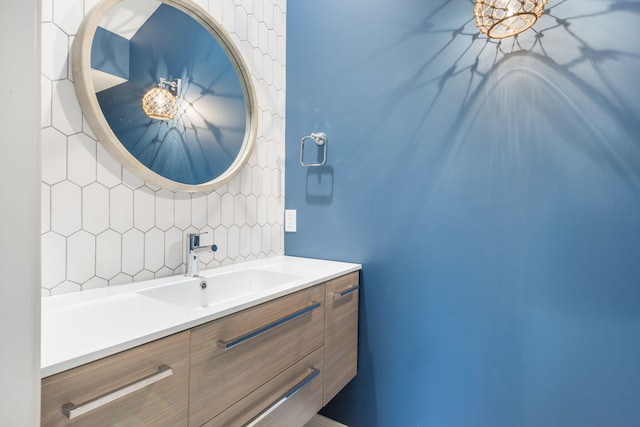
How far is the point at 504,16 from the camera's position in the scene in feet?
3.84

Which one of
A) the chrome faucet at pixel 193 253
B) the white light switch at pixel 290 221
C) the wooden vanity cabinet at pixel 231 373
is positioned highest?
the white light switch at pixel 290 221

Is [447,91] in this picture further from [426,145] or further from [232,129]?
[232,129]

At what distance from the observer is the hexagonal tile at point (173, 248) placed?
4.02 ft

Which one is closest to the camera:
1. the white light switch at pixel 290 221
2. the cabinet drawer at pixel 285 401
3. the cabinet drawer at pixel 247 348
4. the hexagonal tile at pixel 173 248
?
the cabinet drawer at pixel 247 348

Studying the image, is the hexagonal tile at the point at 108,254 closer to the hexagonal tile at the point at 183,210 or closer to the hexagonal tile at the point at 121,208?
the hexagonal tile at the point at 121,208

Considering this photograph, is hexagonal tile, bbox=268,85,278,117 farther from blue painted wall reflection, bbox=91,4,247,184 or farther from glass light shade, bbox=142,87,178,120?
glass light shade, bbox=142,87,178,120

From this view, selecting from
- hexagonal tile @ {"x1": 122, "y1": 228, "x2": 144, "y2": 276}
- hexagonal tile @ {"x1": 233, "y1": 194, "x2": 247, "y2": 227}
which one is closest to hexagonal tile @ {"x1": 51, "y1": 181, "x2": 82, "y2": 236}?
hexagonal tile @ {"x1": 122, "y1": 228, "x2": 144, "y2": 276}

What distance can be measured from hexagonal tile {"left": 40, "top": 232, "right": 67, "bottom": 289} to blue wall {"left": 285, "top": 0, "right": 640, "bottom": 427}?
40.6 inches

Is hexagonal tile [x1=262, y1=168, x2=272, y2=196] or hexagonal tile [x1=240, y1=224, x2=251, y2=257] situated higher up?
hexagonal tile [x1=262, y1=168, x2=272, y2=196]

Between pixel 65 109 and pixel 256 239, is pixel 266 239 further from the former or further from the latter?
pixel 65 109

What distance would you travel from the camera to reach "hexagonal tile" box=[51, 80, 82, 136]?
0.93 m

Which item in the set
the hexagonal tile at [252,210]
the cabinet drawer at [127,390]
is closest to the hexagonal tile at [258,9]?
the hexagonal tile at [252,210]

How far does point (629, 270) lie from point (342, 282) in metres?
0.97

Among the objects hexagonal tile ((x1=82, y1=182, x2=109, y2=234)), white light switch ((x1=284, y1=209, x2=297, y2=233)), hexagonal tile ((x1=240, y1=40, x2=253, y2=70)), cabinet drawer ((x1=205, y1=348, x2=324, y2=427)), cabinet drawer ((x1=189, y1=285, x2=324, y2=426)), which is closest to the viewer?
cabinet drawer ((x1=189, y1=285, x2=324, y2=426))
